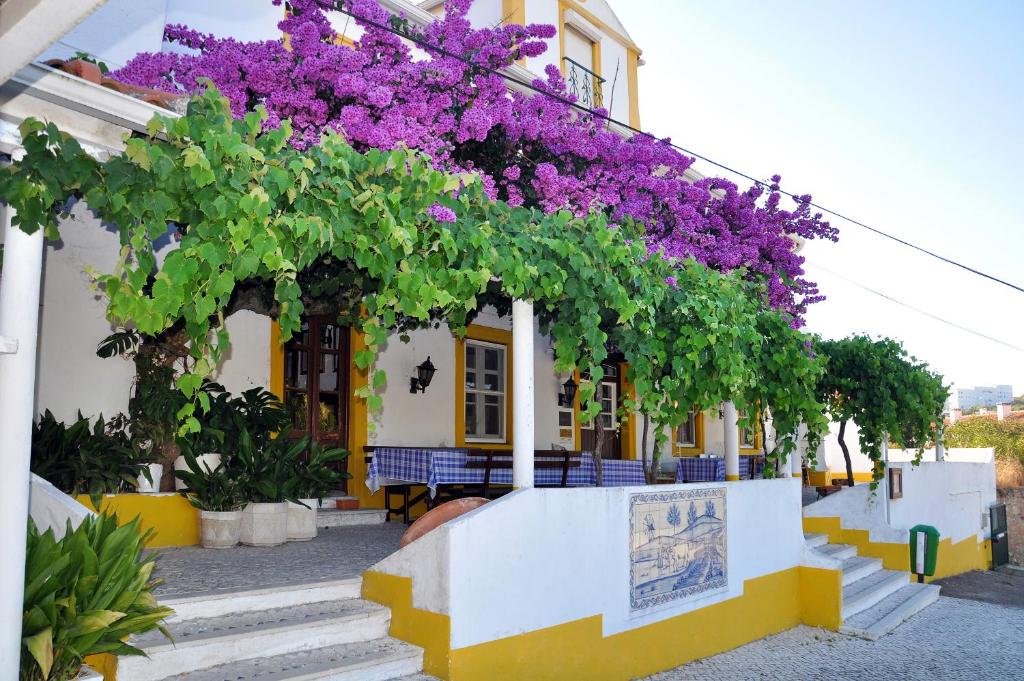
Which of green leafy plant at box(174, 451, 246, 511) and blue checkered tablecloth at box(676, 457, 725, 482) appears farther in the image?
blue checkered tablecloth at box(676, 457, 725, 482)

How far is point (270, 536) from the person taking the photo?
22.4 feet

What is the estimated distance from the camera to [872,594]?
30.2 ft

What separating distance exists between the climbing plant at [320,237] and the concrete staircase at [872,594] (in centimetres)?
386

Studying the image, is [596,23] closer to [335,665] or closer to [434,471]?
[434,471]

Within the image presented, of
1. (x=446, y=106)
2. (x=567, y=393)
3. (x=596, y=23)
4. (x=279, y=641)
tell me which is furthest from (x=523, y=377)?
(x=596, y=23)

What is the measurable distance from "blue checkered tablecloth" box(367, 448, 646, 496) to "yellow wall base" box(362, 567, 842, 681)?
177 centimetres

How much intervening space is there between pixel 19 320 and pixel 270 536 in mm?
3965

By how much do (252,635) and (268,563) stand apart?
163 cm

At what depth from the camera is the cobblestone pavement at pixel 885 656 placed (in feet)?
20.5

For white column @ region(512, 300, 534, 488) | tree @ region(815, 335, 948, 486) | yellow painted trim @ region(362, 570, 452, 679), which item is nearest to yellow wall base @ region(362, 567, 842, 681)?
yellow painted trim @ region(362, 570, 452, 679)

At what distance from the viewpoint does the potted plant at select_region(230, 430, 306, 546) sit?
6828mm

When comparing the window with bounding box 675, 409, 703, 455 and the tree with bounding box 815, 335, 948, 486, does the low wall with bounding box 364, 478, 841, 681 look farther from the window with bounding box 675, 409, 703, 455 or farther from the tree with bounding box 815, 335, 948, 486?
the window with bounding box 675, 409, 703, 455

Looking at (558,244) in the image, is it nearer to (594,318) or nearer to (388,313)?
(594,318)

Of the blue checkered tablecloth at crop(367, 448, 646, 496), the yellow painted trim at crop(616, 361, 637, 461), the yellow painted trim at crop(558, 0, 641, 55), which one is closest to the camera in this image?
the blue checkered tablecloth at crop(367, 448, 646, 496)
